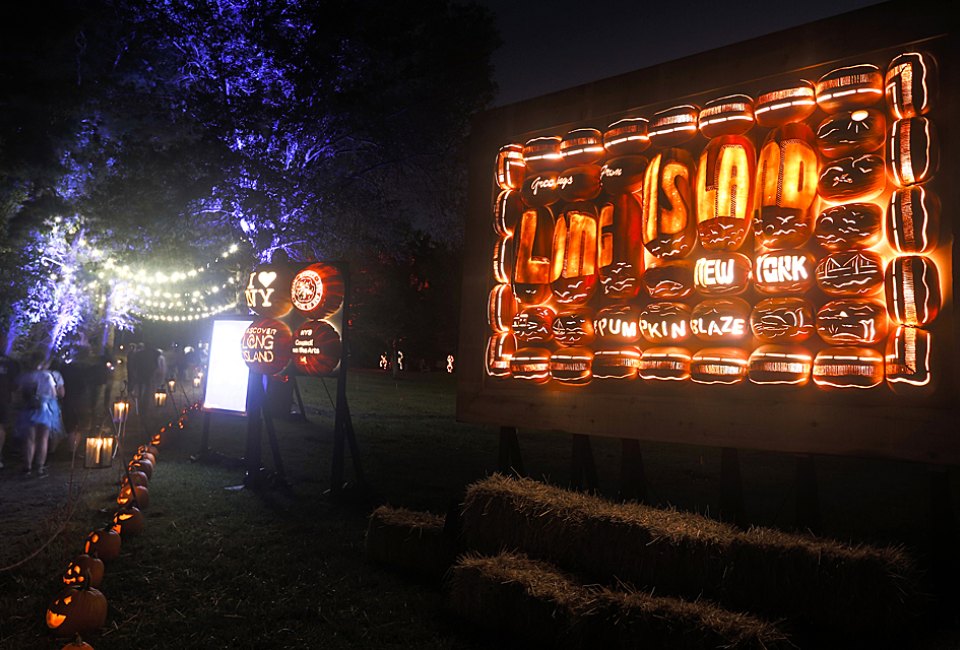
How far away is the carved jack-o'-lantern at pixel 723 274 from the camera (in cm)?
562

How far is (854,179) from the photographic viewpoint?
16.7 ft

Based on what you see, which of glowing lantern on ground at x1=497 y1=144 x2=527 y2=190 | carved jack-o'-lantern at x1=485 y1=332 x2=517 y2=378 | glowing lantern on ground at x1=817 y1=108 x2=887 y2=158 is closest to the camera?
glowing lantern on ground at x1=817 y1=108 x2=887 y2=158

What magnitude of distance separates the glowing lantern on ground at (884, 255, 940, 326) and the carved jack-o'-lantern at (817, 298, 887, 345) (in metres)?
Result: 0.11

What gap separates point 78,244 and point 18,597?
24.3 meters

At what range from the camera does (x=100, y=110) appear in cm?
2148

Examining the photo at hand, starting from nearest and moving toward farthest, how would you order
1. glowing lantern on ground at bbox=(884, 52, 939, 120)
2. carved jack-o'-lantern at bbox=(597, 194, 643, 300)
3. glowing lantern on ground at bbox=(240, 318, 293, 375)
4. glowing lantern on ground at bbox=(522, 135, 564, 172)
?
glowing lantern on ground at bbox=(884, 52, 939, 120) → carved jack-o'-lantern at bbox=(597, 194, 643, 300) → glowing lantern on ground at bbox=(522, 135, 564, 172) → glowing lantern on ground at bbox=(240, 318, 293, 375)

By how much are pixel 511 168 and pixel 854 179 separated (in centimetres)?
361

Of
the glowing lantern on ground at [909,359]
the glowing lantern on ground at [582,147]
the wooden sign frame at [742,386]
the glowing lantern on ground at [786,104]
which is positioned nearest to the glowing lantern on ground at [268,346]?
the wooden sign frame at [742,386]

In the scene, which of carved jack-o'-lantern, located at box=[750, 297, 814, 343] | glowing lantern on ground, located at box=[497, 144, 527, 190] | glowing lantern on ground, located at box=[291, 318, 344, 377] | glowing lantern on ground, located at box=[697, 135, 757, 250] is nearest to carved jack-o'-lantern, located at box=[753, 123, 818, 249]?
glowing lantern on ground, located at box=[697, 135, 757, 250]

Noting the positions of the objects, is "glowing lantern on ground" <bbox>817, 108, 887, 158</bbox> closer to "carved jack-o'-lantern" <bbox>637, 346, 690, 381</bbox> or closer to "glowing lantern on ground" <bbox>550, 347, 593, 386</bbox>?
"carved jack-o'-lantern" <bbox>637, 346, 690, 381</bbox>

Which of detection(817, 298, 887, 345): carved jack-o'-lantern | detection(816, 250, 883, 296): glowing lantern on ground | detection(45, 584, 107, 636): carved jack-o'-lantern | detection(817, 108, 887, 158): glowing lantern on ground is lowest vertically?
detection(45, 584, 107, 636): carved jack-o'-lantern

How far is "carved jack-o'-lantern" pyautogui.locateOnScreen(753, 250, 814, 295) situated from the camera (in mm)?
5309

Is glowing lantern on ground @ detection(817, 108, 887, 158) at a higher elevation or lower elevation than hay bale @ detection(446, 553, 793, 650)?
higher

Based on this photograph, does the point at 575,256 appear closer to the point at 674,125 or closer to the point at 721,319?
the point at 674,125
